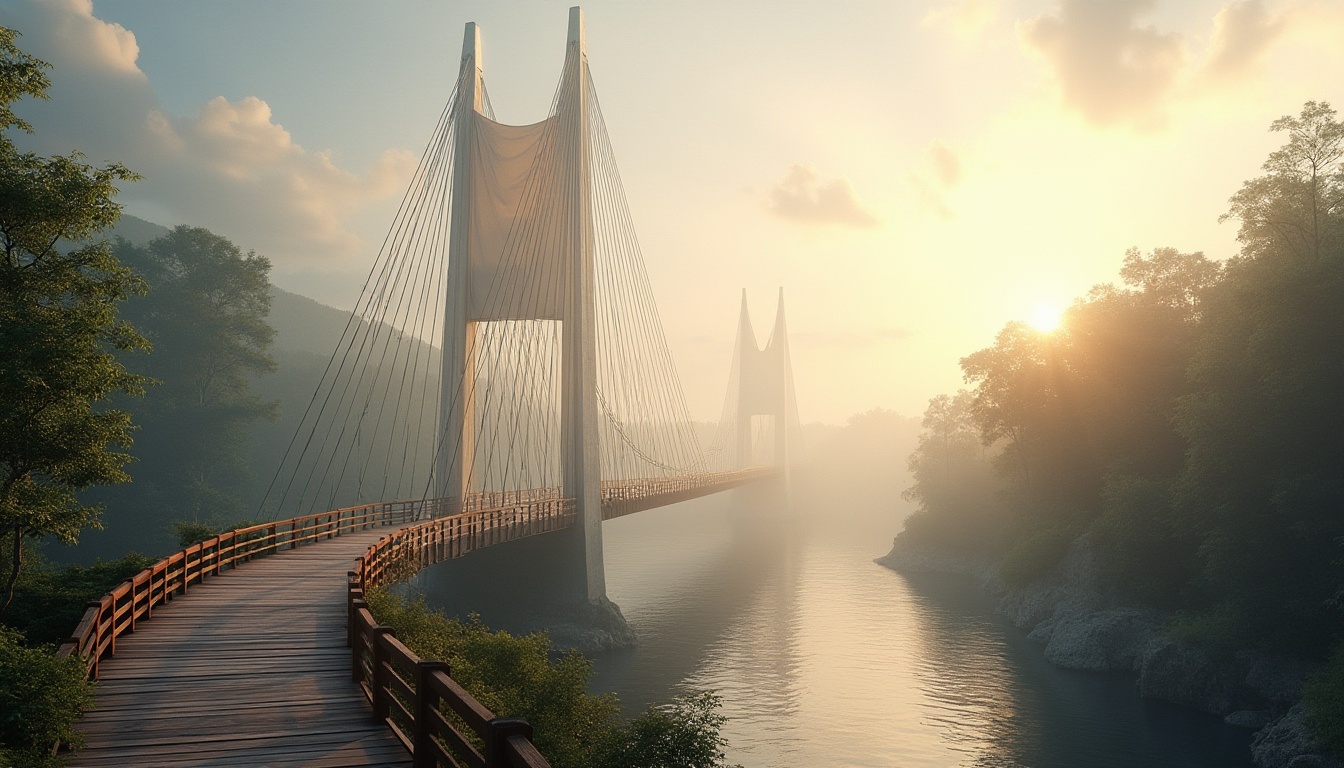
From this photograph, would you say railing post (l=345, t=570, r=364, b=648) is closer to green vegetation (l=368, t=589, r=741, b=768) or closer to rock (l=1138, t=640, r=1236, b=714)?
green vegetation (l=368, t=589, r=741, b=768)

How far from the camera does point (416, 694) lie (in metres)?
7.11

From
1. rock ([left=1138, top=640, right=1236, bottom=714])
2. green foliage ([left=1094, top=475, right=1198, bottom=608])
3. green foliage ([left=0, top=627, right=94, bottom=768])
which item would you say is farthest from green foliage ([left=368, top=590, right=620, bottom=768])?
green foliage ([left=1094, top=475, right=1198, bottom=608])

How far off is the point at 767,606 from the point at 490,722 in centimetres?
4660

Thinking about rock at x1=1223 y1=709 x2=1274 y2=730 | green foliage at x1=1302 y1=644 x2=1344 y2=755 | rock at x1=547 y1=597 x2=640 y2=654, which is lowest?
rock at x1=1223 y1=709 x2=1274 y2=730

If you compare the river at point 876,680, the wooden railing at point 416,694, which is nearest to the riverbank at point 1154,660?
the river at point 876,680

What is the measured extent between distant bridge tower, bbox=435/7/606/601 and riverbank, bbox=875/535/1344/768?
821 inches

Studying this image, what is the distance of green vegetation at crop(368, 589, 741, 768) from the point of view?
16156 mm

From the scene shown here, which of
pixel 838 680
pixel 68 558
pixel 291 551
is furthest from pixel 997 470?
pixel 68 558

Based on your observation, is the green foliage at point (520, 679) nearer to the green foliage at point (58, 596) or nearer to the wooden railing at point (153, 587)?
the wooden railing at point (153, 587)

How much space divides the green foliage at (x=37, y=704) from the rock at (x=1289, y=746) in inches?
1026

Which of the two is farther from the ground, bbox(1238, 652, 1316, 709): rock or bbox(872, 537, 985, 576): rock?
bbox(1238, 652, 1316, 709): rock

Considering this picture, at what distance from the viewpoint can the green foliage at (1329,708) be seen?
2066cm

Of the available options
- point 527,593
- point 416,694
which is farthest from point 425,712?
point 527,593

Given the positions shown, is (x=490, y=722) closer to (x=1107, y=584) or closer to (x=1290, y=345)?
(x=1290, y=345)
